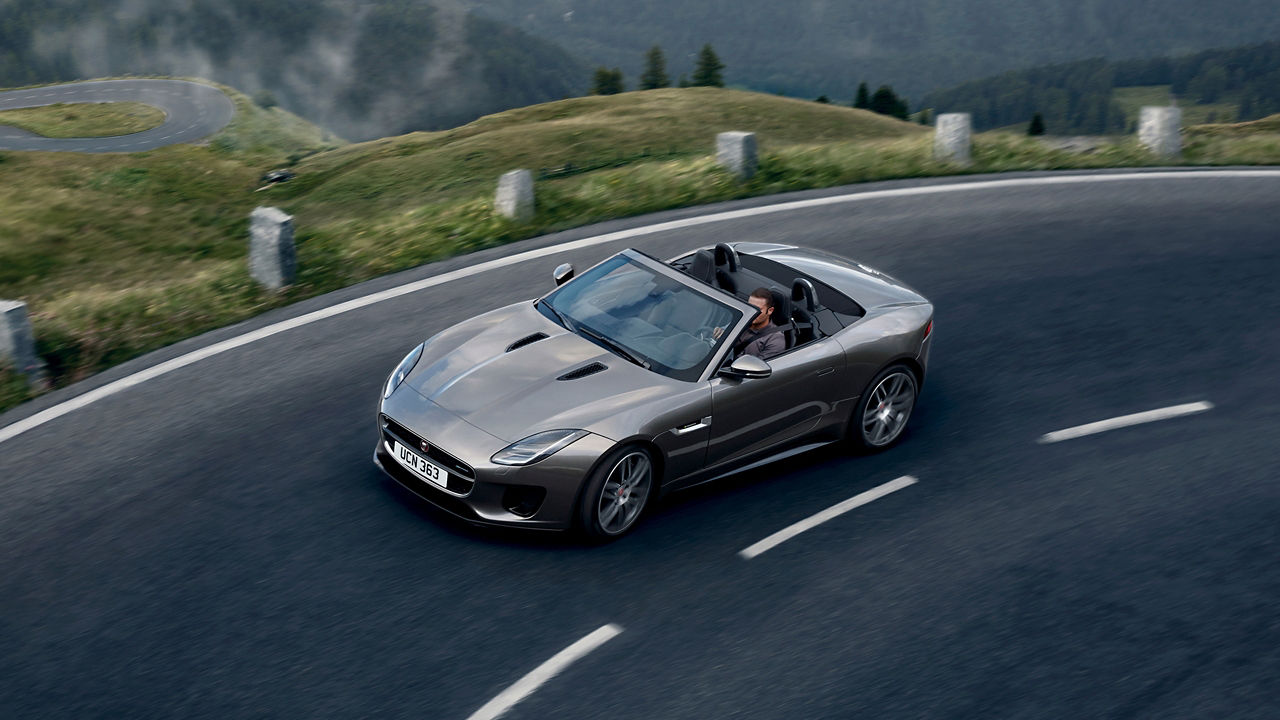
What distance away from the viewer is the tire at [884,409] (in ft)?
27.7

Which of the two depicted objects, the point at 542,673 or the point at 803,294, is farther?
the point at 803,294

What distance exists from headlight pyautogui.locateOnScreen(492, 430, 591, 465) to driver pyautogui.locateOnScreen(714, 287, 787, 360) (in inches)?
55.0

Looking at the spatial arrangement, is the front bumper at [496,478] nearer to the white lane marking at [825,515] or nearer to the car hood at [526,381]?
the car hood at [526,381]

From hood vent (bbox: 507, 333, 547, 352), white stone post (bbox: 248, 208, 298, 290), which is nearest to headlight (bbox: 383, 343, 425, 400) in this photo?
hood vent (bbox: 507, 333, 547, 352)

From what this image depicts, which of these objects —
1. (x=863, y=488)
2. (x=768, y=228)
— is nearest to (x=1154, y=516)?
(x=863, y=488)

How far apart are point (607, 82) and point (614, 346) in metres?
118

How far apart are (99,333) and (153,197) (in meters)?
28.5

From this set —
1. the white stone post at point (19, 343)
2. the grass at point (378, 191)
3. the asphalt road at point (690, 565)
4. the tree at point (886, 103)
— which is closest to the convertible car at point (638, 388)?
the asphalt road at point (690, 565)

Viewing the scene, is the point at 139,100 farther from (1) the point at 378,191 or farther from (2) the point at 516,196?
(2) the point at 516,196

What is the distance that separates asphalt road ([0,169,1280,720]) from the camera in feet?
20.2

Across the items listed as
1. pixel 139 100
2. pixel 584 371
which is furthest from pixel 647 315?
pixel 139 100

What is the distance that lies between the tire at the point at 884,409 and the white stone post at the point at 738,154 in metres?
6.96

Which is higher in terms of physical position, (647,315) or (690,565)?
(647,315)

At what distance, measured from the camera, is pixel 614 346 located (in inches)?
311
